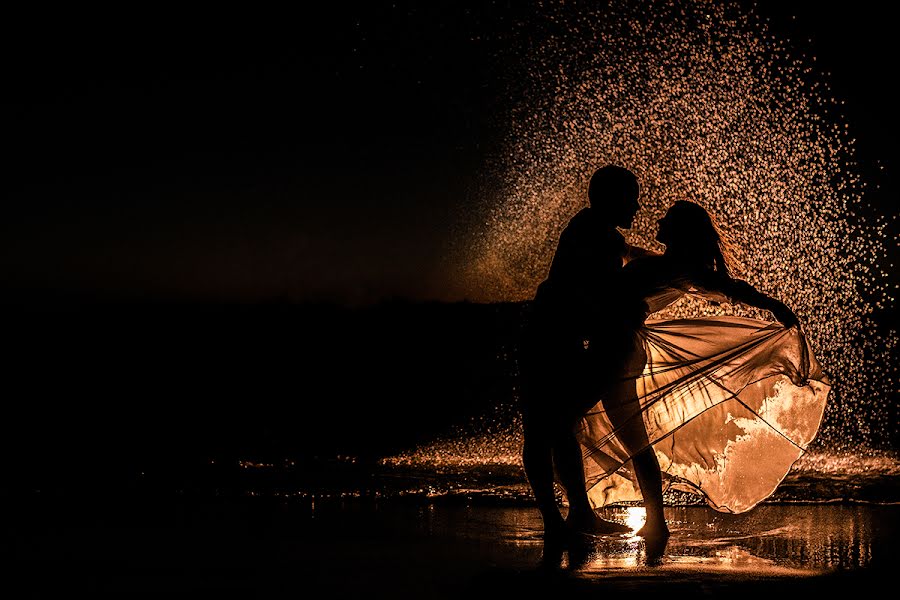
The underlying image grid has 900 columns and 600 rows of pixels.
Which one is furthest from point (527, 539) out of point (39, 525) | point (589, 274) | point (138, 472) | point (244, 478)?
point (138, 472)

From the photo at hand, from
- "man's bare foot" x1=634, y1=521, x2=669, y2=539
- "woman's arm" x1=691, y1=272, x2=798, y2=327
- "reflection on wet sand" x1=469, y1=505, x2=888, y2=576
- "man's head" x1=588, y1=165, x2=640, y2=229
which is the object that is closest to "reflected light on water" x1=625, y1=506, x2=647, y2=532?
"reflection on wet sand" x1=469, y1=505, x2=888, y2=576

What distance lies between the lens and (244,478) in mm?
10781

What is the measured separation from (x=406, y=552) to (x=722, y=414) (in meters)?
2.32

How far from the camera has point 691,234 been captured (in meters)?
6.40

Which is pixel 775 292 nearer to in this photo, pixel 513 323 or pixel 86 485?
pixel 86 485

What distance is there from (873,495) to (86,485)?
22.7ft

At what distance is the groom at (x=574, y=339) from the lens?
6.21 metres

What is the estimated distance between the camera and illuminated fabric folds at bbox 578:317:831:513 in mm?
6695

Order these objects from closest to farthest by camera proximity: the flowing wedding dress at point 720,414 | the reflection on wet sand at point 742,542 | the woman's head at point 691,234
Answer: the reflection on wet sand at point 742,542
the woman's head at point 691,234
the flowing wedding dress at point 720,414

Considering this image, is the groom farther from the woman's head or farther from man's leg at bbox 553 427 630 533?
the woman's head

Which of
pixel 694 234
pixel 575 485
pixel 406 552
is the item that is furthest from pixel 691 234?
pixel 406 552

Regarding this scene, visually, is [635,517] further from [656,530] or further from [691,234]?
[691,234]

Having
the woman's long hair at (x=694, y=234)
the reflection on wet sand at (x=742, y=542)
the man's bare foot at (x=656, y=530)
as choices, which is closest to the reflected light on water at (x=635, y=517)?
the reflection on wet sand at (x=742, y=542)

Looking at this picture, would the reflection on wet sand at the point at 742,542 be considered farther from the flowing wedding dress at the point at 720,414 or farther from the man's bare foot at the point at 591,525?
the flowing wedding dress at the point at 720,414
